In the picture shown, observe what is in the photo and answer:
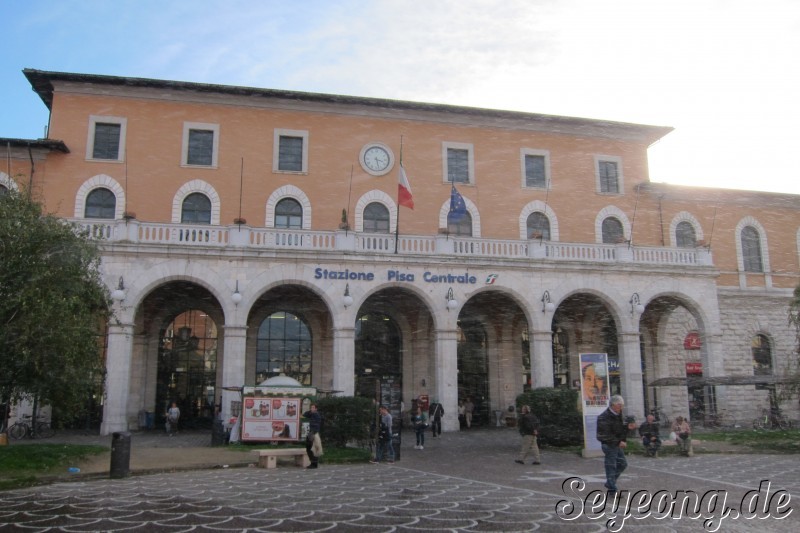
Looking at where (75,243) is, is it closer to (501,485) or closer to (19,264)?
(19,264)

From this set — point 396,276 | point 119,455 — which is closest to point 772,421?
point 396,276

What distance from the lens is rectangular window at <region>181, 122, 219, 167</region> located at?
95.5 feet

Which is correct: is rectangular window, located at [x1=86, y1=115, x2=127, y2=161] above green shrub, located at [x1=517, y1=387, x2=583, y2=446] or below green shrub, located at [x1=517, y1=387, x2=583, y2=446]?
above

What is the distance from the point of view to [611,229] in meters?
32.8

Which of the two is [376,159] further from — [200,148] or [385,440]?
[385,440]

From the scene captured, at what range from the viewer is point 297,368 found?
94.6 ft

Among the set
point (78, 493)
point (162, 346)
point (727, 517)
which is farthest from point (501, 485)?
point (162, 346)

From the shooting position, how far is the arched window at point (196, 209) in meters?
28.5

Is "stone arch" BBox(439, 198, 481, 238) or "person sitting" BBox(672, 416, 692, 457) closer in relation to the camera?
"person sitting" BBox(672, 416, 692, 457)

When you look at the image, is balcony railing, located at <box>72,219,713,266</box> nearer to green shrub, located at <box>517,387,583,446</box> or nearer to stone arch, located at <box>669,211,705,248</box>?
stone arch, located at <box>669,211,705,248</box>

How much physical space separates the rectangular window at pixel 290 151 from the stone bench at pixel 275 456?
50.9ft

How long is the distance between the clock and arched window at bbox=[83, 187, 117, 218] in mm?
10463

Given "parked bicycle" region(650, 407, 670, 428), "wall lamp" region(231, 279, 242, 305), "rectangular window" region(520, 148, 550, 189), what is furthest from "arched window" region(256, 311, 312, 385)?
"parked bicycle" region(650, 407, 670, 428)

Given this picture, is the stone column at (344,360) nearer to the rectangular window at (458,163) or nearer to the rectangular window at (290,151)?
the rectangular window at (290,151)
